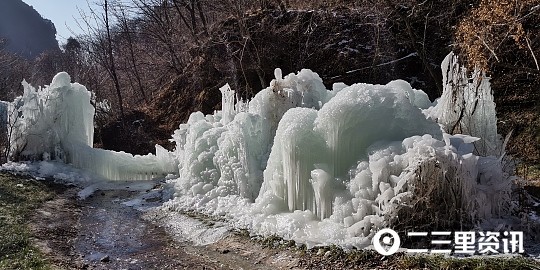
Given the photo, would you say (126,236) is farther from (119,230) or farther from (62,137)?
(62,137)

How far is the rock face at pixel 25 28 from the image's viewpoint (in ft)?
252

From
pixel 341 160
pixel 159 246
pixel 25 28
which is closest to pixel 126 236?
pixel 159 246

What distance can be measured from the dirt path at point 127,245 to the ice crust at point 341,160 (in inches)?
27.2

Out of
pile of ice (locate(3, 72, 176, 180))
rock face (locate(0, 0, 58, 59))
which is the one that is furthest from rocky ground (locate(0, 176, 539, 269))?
rock face (locate(0, 0, 58, 59))

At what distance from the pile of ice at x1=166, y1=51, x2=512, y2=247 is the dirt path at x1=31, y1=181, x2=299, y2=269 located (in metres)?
0.70

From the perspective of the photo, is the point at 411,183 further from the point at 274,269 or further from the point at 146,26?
the point at 146,26

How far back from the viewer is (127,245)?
8.27m

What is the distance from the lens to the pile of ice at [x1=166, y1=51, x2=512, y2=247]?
6.66 meters

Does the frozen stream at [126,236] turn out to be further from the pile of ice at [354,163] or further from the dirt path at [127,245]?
the pile of ice at [354,163]

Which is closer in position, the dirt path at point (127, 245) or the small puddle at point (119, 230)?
the dirt path at point (127, 245)

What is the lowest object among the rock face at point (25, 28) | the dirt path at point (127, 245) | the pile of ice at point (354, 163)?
the dirt path at point (127, 245)

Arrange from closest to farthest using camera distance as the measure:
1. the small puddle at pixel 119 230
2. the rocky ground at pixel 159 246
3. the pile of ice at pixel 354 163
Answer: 1. the rocky ground at pixel 159 246
2. the pile of ice at pixel 354 163
3. the small puddle at pixel 119 230

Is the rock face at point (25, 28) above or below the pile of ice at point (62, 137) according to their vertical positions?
above

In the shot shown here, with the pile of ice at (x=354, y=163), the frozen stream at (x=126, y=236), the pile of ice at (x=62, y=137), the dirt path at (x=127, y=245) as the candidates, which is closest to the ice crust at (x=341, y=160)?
the pile of ice at (x=354, y=163)
